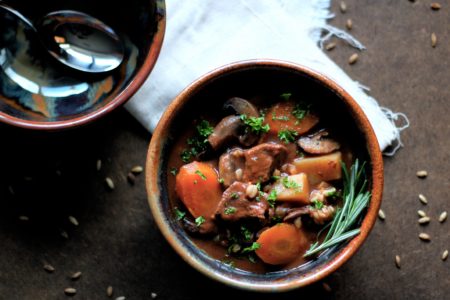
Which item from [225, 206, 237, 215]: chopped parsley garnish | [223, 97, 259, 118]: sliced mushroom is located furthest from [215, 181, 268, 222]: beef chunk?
[223, 97, 259, 118]: sliced mushroom

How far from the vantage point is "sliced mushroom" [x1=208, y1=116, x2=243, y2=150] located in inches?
73.5

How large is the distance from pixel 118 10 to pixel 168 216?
28.1 inches

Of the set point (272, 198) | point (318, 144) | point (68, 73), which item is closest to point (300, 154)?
point (318, 144)

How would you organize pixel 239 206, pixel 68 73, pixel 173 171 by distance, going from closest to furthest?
pixel 239 206 → pixel 173 171 → pixel 68 73

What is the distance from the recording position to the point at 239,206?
5.93ft

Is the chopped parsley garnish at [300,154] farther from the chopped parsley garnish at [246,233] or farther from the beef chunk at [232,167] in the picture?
the chopped parsley garnish at [246,233]

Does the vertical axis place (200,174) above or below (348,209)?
above

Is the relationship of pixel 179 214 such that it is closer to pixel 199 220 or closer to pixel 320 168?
pixel 199 220

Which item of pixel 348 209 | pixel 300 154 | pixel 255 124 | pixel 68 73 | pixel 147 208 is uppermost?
pixel 68 73

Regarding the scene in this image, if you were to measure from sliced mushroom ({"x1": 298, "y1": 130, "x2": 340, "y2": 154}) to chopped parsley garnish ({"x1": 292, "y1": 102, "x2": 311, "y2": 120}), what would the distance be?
7cm

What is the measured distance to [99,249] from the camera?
215cm

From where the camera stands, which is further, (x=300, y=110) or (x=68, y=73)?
(x=68, y=73)

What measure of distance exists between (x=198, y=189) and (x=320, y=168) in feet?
1.23

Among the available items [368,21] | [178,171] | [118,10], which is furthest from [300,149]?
[118,10]
